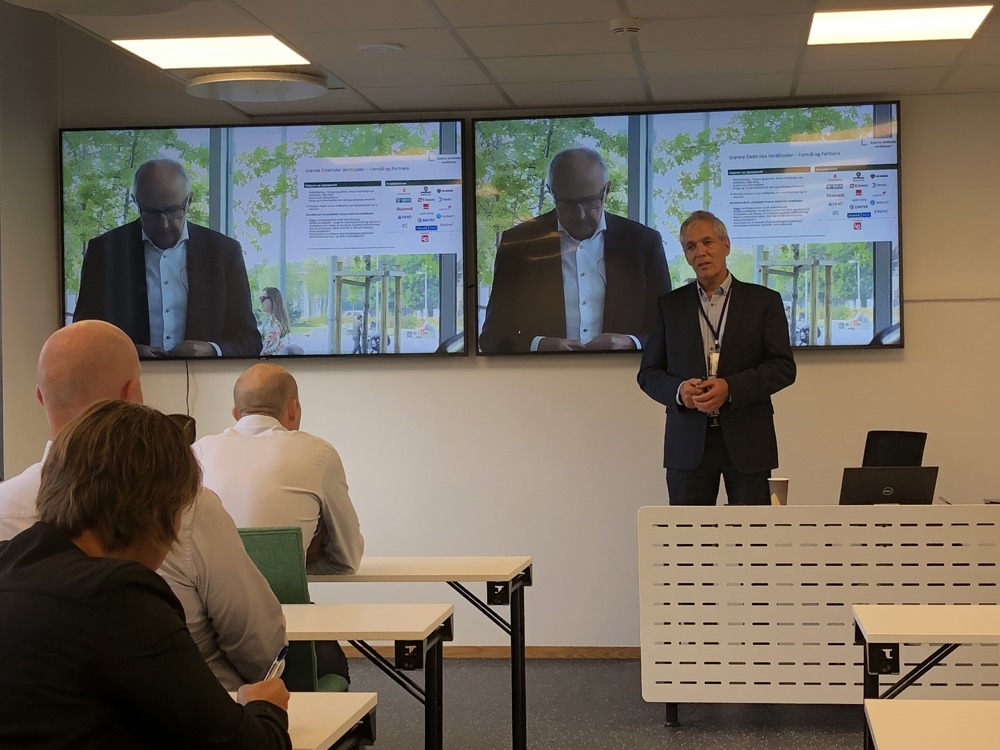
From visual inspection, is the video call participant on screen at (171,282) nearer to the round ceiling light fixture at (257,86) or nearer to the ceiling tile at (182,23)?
the round ceiling light fixture at (257,86)

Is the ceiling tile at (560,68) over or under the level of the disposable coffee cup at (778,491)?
over

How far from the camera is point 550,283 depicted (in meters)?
6.06

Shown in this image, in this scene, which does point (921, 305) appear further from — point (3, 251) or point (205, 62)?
point (3, 251)

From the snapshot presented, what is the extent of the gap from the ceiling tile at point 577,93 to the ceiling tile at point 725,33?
0.64m

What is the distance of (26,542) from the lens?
150cm

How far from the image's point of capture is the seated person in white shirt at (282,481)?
3.51 meters

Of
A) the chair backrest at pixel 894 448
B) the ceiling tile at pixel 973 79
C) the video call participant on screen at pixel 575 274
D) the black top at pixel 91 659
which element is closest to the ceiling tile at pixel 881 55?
the ceiling tile at pixel 973 79

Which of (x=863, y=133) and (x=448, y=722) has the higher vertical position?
(x=863, y=133)

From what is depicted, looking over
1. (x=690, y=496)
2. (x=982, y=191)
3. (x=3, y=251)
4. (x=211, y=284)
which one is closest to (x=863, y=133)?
(x=982, y=191)

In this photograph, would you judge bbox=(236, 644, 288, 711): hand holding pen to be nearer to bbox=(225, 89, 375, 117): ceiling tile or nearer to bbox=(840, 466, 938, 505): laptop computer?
bbox=(840, 466, 938, 505): laptop computer

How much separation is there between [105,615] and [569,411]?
4.82 m

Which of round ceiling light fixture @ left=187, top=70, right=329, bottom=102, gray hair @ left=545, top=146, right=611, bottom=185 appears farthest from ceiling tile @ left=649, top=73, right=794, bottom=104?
round ceiling light fixture @ left=187, top=70, right=329, bottom=102

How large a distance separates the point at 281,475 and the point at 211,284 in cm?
292

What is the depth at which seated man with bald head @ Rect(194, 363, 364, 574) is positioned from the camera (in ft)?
11.5
